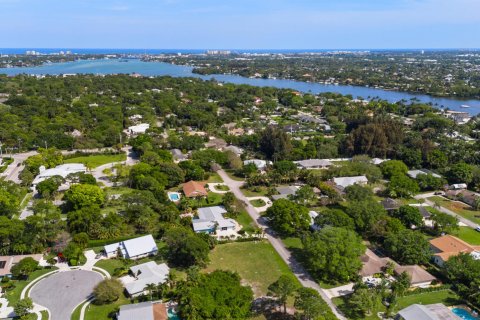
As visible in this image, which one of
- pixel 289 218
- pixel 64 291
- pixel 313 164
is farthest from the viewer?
pixel 313 164

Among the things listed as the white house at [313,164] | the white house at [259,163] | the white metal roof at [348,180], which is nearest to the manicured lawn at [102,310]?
the white metal roof at [348,180]

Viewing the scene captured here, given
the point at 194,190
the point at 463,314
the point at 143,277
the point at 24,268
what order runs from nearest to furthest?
1. the point at 463,314
2. the point at 143,277
3. the point at 24,268
4. the point at 194,190

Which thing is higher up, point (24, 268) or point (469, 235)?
point (24, 268)

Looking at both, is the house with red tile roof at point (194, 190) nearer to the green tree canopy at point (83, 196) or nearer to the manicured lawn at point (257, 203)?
the manicured lawn at point (257, 203)

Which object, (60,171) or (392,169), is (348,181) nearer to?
(392,169)

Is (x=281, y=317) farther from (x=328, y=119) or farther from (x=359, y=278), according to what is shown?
(x=328, y=119)

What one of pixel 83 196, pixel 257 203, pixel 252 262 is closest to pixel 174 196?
pixel 257 203

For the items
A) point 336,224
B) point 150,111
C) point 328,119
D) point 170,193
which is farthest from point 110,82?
point 336,224
